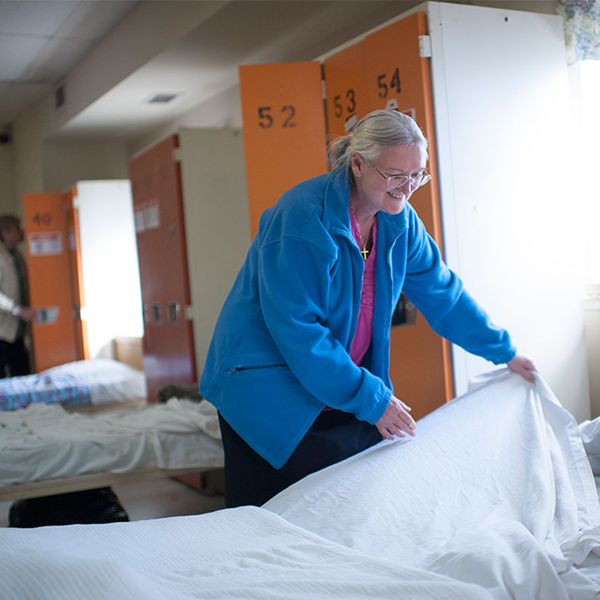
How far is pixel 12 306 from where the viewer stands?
6.13 metres

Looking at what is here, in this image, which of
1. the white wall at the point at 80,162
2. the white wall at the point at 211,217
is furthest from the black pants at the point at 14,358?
the white wall at the point at 211,217

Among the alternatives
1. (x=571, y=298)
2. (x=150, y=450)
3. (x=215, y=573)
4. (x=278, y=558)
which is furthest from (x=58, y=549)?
(x=571, y=298)

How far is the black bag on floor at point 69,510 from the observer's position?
2936 millimetres

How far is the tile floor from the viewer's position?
371 centimetres

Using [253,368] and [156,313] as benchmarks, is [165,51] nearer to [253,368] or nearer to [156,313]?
[156,313]

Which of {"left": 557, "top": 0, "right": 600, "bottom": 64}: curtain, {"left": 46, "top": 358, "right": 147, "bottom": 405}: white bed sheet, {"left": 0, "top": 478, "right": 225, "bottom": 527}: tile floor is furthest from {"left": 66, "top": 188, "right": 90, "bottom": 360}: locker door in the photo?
Answer: {"left": 557, "top": 0, "right": 600, "bottom": 64}: curtain

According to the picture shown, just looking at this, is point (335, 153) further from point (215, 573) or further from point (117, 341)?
point (117, 341)

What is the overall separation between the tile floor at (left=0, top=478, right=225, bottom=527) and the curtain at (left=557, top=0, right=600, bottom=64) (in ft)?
8.76

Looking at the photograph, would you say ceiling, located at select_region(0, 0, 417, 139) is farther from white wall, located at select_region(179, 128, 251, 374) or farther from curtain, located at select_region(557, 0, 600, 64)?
curtain, located at select_region(557, 0, 600, 64)

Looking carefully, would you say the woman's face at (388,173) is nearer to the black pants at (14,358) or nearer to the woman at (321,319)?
the woman at (321,319)

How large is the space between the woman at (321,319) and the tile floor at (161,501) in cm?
179

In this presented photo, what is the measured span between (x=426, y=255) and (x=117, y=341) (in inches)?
189

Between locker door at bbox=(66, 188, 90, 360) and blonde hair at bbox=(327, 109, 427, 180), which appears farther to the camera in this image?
locker door at bbox=(66, 188, 90, 360)

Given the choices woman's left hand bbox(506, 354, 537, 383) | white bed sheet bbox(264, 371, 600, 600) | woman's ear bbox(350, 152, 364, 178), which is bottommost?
white bed sheet bbox(264, 371, 600, 600)
